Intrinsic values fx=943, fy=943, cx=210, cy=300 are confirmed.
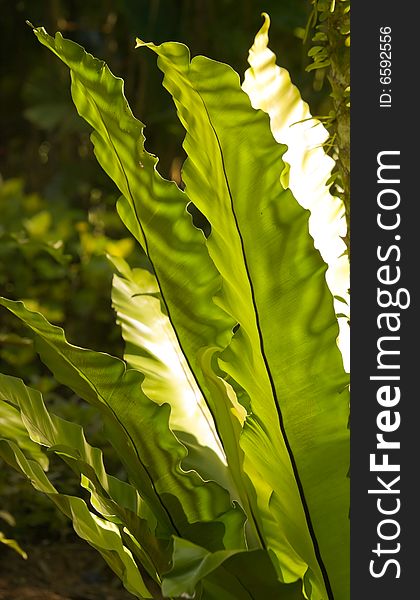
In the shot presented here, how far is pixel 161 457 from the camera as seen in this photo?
113 centimetres

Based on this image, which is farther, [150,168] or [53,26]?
[53,26]

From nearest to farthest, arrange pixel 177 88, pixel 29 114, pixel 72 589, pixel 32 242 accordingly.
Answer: pixel 177 88 < pixel 72 589 < pixel 32 242 < pixel 29 114

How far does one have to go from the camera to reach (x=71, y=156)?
14.2 ft

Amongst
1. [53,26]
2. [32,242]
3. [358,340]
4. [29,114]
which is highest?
[53,26]

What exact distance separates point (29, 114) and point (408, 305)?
2962 millimetres

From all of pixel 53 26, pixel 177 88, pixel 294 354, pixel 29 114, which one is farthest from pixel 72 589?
pixel 53 26

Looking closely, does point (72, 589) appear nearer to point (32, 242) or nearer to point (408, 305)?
point (32, 242)

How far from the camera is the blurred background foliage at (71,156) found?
7.84 ft

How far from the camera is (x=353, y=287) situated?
3.35 feet

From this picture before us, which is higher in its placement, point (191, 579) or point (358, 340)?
point (358, 340)

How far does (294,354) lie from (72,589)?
104 cm

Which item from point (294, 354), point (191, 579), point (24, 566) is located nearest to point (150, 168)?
point (294, 354)

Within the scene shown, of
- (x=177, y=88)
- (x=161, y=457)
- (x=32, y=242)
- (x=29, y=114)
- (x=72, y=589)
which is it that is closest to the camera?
(x=177, y=88)

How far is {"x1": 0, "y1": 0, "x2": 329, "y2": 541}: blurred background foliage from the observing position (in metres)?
2.39
